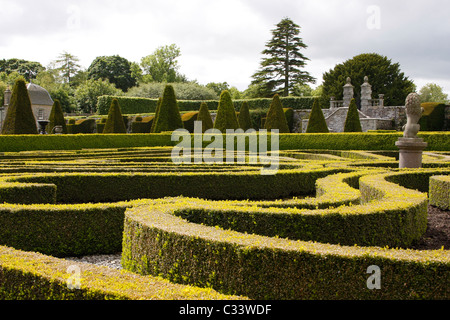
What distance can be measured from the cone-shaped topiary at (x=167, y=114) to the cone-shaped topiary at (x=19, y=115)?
702cm

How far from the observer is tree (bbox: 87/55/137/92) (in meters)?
74.6

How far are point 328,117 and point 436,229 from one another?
3186 centimetres

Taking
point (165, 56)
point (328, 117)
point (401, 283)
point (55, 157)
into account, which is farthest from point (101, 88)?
point (401, 283)

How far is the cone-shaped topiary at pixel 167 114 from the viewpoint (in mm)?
24984

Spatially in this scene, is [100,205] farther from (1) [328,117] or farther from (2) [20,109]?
(1) [328,117]

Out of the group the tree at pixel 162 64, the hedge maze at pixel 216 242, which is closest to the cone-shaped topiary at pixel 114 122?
the hedge maze at pixel 216 242

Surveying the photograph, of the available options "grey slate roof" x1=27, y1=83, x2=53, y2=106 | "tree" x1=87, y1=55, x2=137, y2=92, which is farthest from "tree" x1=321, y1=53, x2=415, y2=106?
"tree" x1=87, y1=55, x2=137, y2=92

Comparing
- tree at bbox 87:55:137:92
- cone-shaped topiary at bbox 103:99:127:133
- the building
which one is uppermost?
tree at bbox 87:55:137:92

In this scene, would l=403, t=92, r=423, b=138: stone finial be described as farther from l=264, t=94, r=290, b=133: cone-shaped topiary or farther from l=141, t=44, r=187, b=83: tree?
l=141, t=44, r=187, b=83: tree

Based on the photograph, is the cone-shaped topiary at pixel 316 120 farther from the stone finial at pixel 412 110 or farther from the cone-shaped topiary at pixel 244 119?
the stone finial at pixel 412 110

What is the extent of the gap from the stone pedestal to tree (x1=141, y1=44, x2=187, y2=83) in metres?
64.6

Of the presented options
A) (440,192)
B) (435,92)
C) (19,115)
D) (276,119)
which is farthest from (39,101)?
(435,92)

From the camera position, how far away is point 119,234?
19.4 feet

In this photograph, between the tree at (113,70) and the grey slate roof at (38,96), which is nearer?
the grey slate roof at (38,96)
